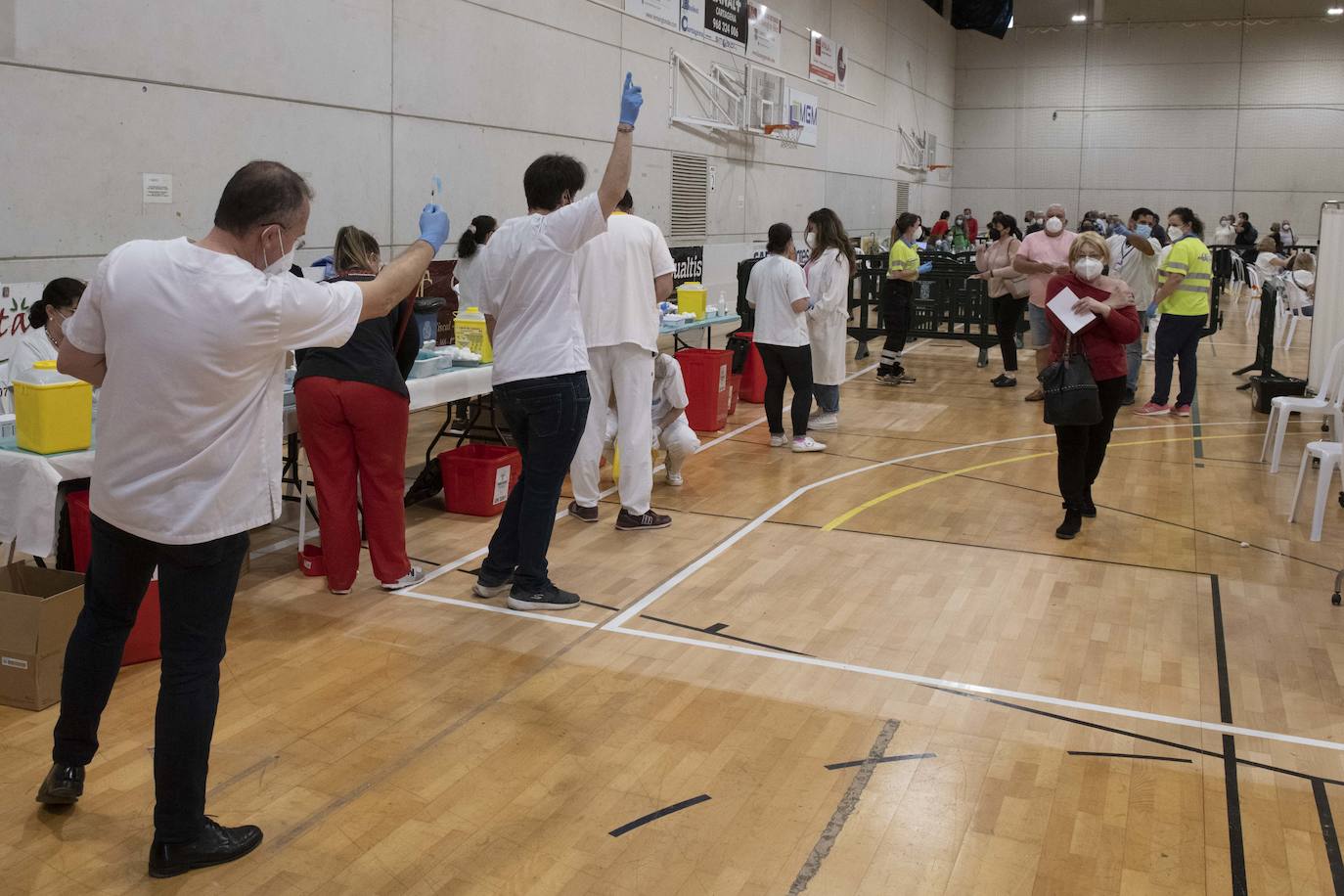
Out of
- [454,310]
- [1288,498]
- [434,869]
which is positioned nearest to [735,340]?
[454,310]

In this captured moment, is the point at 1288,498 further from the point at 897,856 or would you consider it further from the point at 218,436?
the point at 218,436

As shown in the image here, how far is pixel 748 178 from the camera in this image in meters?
16.2

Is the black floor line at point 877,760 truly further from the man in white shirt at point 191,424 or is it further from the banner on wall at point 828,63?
the banner on wall at point 828,63

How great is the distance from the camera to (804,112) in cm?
1792

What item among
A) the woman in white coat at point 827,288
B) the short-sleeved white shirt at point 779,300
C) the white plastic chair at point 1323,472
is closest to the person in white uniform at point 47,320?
the short-sleeved white shirt at point 779,300

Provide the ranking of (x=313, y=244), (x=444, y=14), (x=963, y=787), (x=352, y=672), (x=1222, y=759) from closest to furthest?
(x=963, y=787) → (x=1222, y=759) → (x=352, y=672) → (x=313, y=244) → (x=444, y=14)

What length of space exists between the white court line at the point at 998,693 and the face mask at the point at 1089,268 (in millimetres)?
2586

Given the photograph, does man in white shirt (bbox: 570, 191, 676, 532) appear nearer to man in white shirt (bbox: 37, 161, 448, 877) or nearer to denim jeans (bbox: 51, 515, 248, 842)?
man in white shirt (bbox: 37, 161, 448, 877)

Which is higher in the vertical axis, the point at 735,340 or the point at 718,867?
the point at 735,340

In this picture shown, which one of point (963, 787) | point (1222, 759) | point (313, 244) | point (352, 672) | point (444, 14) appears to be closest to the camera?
point (963, 787)

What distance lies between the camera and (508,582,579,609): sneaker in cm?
484

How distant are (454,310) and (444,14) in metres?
2.35

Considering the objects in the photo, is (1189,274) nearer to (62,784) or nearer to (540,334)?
(540,334)

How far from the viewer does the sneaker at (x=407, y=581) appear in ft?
16.7
